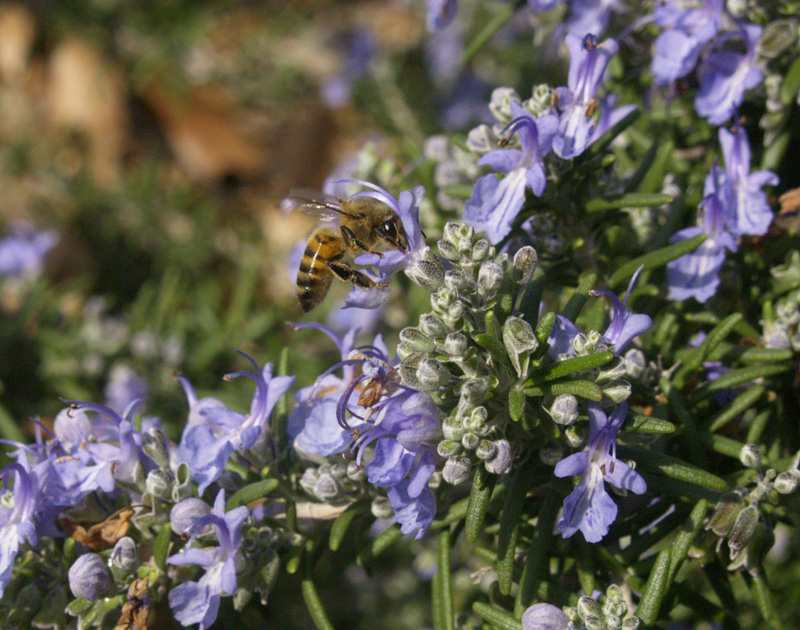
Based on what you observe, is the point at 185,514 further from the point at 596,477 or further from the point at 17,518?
the point at 596,477

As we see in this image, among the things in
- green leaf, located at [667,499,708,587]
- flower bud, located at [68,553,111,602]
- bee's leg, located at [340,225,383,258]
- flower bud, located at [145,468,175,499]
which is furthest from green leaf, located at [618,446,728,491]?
flower bud, located at [68,553,111,602]

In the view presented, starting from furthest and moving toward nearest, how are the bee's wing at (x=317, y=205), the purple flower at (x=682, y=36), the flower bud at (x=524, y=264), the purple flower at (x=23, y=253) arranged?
the purple flower at (x=23, y=253), the bee's wing at (x=317, y=205), the purple flower at (x=682, y=36), the flower bud at (x=524, y=264)

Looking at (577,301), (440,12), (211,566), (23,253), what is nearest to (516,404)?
(577,301)

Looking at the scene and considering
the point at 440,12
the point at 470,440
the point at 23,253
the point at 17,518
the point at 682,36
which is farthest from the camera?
the point at 23,253

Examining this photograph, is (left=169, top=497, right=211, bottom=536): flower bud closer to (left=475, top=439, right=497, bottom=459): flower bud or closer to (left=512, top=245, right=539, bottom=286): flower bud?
(left=475, top=439, right=497, bottom=459): flower bud

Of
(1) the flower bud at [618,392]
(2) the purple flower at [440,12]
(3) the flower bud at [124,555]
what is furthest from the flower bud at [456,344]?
(2) the purple flower at [440,12]

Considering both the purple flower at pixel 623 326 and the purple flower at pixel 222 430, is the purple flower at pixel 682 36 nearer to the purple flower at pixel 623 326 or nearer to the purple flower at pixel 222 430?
the purple flower at pixel 623 326
